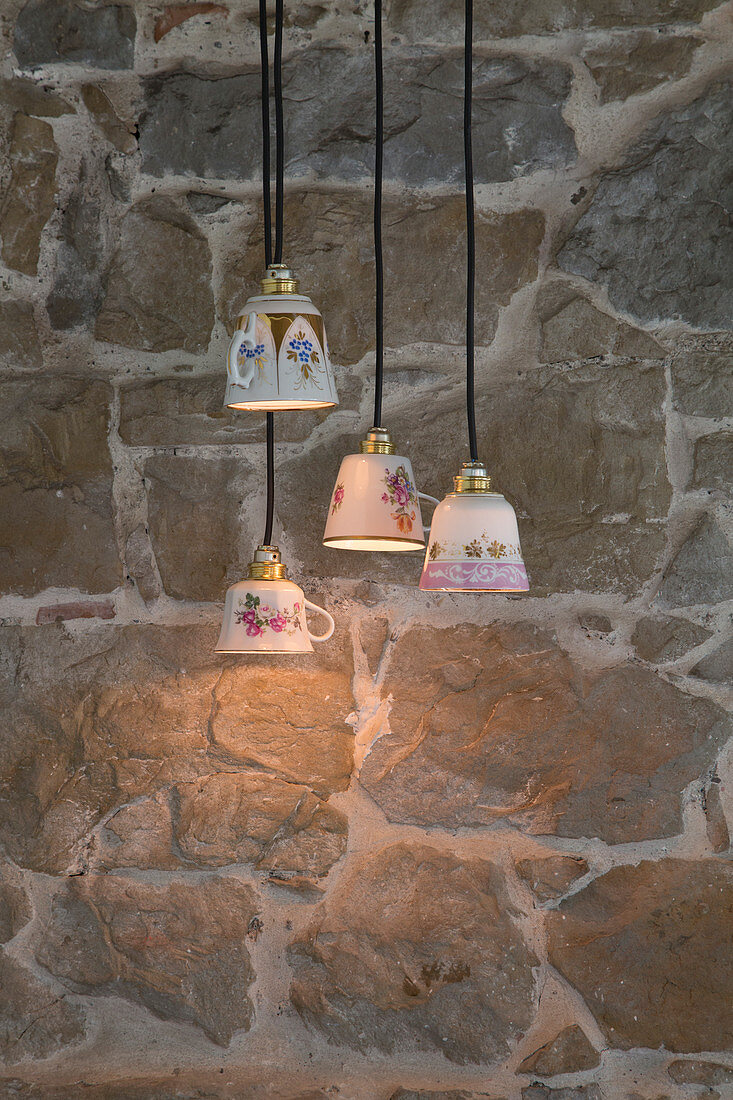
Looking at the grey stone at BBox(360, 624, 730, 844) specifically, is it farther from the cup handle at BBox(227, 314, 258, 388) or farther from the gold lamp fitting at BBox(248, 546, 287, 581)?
the cup handle at BBox(227, 314, 258, 388)

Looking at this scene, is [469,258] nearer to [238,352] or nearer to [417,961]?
[238,352]

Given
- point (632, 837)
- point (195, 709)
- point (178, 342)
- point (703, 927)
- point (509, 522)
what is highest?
point (178, 342)

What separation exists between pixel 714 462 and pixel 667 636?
0.85 feet

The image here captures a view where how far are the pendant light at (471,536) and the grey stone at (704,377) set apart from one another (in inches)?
14.9

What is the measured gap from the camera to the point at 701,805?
1.32m

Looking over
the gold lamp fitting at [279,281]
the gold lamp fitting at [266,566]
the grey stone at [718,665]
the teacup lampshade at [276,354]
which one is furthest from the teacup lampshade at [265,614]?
the grey stone at [718,665]

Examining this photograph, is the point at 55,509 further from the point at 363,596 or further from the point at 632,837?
the point at 632,837

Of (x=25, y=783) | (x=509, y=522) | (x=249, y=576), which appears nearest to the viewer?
(x=509, y=522)

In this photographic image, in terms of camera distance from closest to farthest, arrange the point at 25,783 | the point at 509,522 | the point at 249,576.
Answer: the point at 509,522 → the point at 249,576 → the point at 25,783

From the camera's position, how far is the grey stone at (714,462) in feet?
4.37

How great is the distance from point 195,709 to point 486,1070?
655 millimetres

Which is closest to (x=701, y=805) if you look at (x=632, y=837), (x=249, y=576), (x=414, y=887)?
(x=632, y=837)

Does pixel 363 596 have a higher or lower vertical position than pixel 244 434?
lower

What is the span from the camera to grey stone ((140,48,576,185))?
4.45 feet
